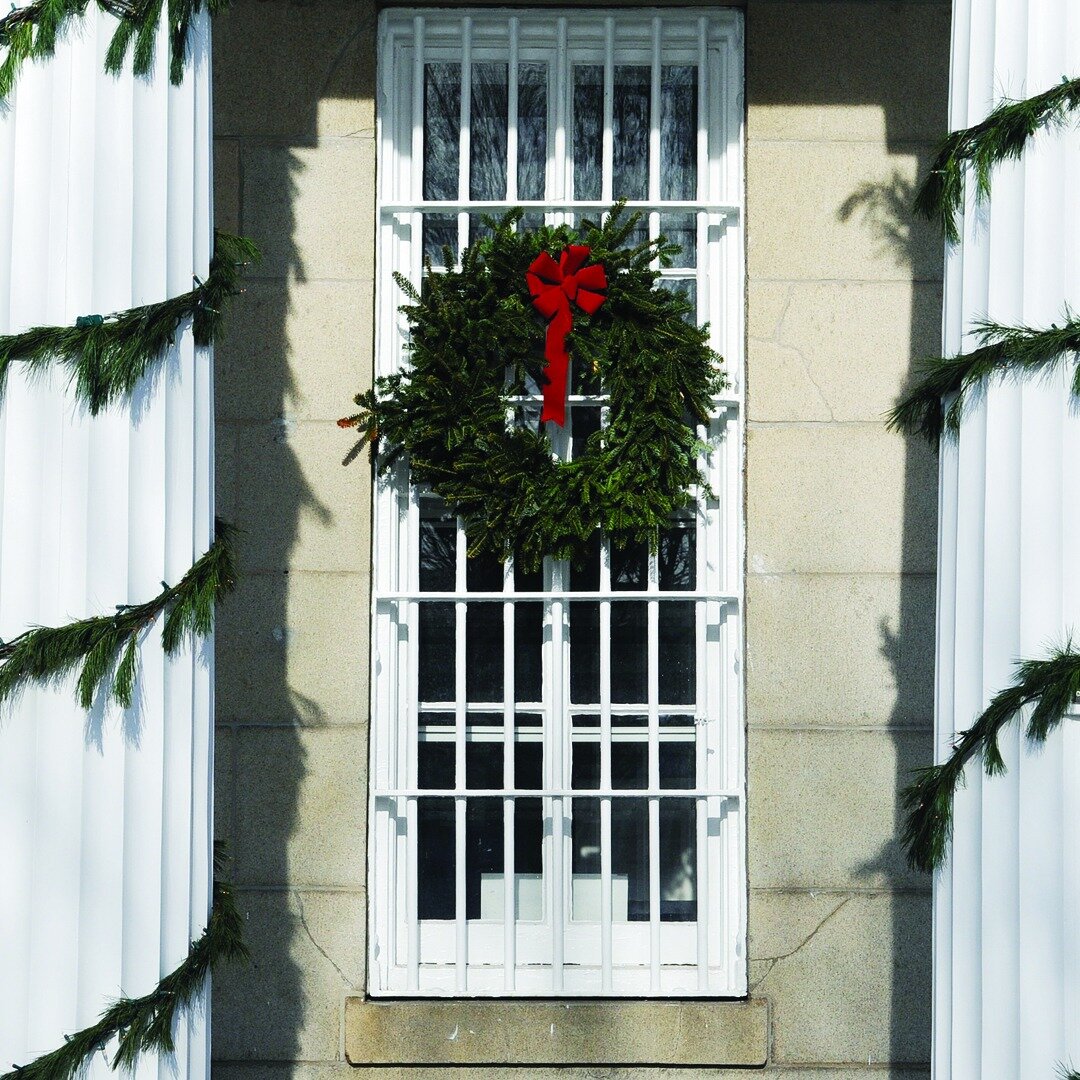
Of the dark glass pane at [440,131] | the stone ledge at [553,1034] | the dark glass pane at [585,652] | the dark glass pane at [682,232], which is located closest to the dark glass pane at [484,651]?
the dark glass pane at [585,652]

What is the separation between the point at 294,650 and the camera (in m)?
4.79

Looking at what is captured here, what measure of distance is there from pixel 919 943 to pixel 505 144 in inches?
132

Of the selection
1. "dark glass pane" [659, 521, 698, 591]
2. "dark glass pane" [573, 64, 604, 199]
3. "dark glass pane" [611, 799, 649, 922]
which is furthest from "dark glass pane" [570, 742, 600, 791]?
"dark glass pane" [573, 64, 604, 199]

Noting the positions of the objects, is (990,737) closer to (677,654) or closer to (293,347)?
(677,654)

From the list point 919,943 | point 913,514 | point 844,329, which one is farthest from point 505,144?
point 919,943

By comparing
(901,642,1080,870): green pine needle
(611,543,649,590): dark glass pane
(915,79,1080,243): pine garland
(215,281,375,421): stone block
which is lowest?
(901,642,1080,870): green pine needle

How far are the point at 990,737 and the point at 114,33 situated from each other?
316cm

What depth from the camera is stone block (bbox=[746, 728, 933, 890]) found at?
15.6 ft

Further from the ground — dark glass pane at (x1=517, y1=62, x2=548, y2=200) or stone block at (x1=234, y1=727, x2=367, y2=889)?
dark glass pane at (x1=517, y1=62, x2=548, y2=200)

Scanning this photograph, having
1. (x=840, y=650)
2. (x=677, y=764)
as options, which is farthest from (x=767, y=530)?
(x=677, y=764)

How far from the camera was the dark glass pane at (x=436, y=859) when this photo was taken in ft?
15.9

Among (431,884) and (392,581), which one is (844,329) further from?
(431,884)

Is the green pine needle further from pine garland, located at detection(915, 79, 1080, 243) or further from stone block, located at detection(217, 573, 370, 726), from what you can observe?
stone block, located at detection(217, 573, 370, 726)

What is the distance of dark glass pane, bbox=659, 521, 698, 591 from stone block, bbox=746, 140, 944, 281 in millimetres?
992
